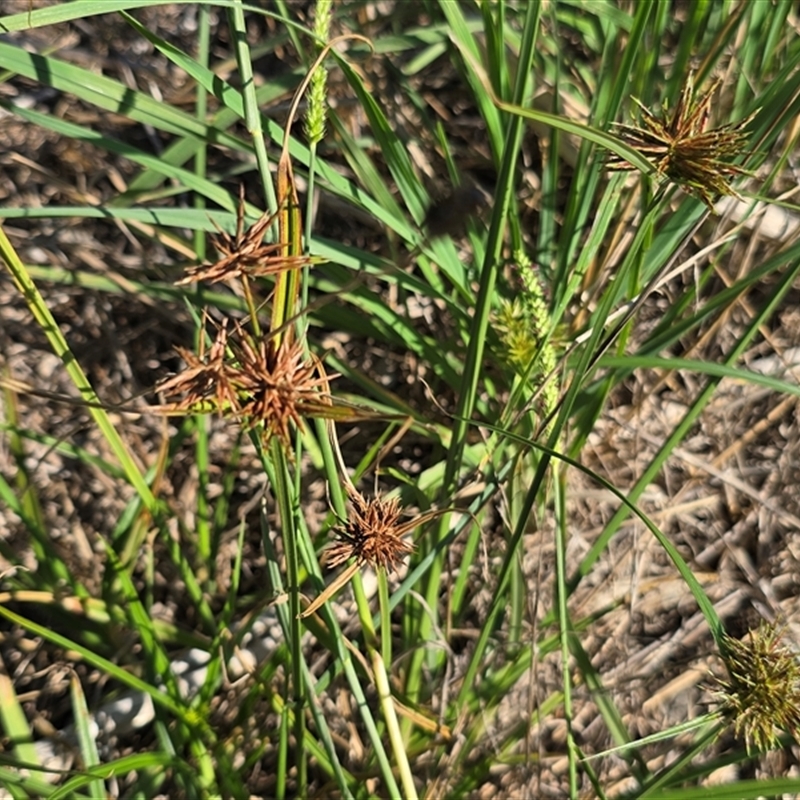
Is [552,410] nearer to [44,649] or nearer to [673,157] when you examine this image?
[673,157]

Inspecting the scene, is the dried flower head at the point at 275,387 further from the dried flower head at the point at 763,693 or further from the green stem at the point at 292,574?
the dried flower head at the point at 763,693

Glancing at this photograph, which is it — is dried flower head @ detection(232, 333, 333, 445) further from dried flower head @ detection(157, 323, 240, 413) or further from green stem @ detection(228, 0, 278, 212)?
green stem @ detection(228, 0, 278, 212)

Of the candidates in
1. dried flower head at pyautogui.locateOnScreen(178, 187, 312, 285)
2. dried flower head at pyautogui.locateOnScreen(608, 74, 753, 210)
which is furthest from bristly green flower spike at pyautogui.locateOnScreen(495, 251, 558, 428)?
dried flower head at pyautogui.locateOnScreen(178, 187, 312, 285)

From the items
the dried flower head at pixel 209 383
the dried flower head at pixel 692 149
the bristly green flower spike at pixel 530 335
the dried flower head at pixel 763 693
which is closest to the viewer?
the dried flower head at pixel 209 383

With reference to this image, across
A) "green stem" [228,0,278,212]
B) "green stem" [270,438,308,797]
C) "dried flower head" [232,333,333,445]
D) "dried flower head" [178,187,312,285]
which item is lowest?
"green stem" [270,438,308,797]

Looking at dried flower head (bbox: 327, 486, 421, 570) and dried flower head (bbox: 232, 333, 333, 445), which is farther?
dried flower head (bbox: 327, 486, 421, 570)

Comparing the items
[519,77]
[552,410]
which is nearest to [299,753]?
[552,410]

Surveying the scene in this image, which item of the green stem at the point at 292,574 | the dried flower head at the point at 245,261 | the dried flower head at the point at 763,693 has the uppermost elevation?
the dried flower head at the point at 245,261

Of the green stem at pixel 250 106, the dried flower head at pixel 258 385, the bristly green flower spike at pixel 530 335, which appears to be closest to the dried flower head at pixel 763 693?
the bristly green flower spike at pixel 530 335
